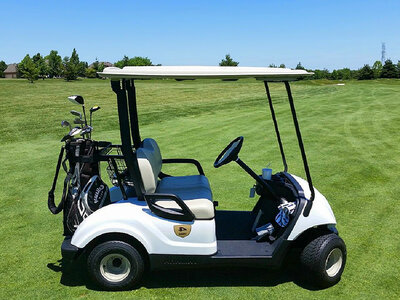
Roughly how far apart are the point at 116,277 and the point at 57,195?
3.29 metres

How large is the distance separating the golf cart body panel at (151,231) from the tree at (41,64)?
82896mm

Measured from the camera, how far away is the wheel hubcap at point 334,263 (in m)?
3.71

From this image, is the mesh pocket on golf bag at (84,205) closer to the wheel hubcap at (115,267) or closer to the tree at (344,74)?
the wheel hubcap at (115,267)

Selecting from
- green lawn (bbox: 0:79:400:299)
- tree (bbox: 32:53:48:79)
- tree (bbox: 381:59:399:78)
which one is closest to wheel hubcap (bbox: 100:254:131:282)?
green lawn (bbox: 0:79:400:299)

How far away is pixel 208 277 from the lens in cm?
387

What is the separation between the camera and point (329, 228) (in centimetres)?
381

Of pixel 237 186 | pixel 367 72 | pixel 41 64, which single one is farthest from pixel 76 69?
pixel 237 186

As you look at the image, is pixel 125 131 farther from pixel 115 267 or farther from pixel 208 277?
pixel 208 277

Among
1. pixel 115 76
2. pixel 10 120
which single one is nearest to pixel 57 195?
pixel 115 76

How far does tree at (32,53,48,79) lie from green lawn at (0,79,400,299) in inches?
2743

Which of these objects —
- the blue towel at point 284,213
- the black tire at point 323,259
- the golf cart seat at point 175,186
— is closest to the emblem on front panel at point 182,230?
the golf cart seat at point 175,186

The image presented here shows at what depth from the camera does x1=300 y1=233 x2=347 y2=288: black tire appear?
359 cm

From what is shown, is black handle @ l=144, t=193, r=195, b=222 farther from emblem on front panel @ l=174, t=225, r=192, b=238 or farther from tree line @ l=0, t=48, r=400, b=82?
tree line @ l=0, t=48, r=400, b=82

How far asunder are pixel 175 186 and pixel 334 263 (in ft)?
5.52
